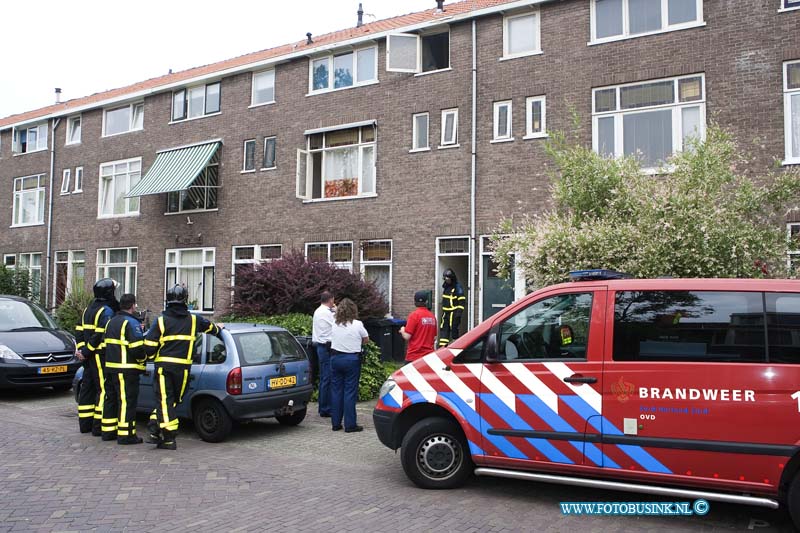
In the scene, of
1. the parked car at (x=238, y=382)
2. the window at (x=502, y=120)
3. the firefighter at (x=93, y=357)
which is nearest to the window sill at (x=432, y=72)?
the window at (x=502, y=120)

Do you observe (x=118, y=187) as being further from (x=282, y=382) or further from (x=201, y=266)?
(x=282, y=382)

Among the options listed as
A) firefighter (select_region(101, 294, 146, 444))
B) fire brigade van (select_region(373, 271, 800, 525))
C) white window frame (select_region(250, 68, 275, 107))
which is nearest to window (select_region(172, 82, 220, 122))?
white window frame (select_region(250, 68, 275, 107))

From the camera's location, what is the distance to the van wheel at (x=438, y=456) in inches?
243

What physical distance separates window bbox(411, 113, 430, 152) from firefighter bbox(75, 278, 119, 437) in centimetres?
970

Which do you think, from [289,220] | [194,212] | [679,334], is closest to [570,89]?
[289,220]

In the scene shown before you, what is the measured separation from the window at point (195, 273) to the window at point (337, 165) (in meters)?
4.19

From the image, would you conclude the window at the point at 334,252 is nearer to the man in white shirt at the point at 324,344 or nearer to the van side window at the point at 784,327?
the man in white shirt at the point at 324,344

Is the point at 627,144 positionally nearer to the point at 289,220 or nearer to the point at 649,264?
the point at 649,264

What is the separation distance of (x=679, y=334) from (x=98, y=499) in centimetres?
512

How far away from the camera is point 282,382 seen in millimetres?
8547

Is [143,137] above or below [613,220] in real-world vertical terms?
above

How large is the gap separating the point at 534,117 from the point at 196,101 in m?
11.7

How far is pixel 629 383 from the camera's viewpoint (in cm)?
543

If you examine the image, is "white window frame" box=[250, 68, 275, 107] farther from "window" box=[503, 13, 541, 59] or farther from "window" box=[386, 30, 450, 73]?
"window" box=[503, 13, 541, 59]
